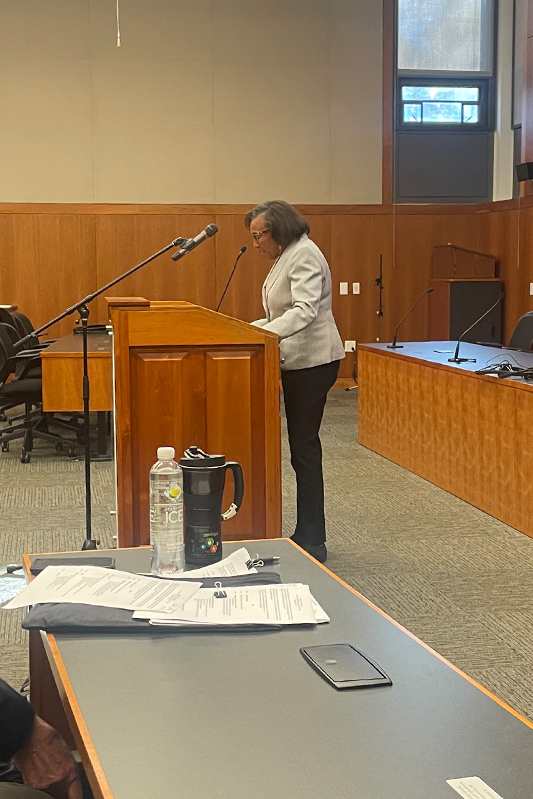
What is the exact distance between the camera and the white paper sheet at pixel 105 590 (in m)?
1.71

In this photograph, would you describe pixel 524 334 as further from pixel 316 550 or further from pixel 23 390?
pixel 23 390

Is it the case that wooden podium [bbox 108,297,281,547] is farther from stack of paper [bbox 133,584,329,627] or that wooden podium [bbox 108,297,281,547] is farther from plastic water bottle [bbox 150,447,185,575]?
stack of paper [bbox 133,584,329,627]

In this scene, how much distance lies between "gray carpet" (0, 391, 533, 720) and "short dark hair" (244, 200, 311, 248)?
1450 mm

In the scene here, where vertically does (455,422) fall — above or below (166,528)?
below

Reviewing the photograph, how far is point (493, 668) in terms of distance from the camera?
3127 millimetres

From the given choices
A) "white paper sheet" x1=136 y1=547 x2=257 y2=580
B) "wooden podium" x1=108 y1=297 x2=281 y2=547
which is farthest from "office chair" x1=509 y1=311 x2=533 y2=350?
"white paper sheet" x1=136 y1=547 x2=257 y2=580

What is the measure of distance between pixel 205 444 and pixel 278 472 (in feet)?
0.99

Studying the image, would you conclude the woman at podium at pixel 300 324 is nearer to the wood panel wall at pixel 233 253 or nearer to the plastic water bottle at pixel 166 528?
the plastic water bottle at pixel 166 528

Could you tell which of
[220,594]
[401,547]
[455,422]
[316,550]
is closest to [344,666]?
[220,594]

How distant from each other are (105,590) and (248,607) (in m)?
0.28

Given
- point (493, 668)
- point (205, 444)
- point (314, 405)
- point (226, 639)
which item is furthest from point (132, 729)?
point (314, 405)

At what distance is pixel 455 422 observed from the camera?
18.0 ft

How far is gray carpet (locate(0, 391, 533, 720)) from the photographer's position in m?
3.31

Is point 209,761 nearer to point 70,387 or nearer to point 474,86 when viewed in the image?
point 70,387
